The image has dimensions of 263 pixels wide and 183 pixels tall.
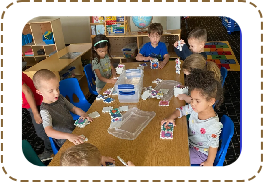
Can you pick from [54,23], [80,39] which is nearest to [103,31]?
[54,23]

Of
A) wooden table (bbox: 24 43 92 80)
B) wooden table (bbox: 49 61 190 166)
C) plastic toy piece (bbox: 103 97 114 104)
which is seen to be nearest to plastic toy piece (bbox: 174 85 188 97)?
wooden table (bbox: 49 61 190 166)

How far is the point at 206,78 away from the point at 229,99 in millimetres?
2481

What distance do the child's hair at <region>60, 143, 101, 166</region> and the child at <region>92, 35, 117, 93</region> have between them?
1.63 m

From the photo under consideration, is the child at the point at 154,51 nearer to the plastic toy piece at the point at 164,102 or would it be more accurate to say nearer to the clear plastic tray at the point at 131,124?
the plastic toy piece at the point at 164,102

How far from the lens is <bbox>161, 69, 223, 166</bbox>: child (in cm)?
159

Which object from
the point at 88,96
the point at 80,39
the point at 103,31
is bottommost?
the point at 88,96

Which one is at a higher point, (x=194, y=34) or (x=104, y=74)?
(x=194, y=34)

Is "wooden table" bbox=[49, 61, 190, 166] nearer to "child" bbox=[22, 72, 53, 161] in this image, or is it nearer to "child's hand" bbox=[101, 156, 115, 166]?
"child's hand" bbox=[101, 156, 115, 166]

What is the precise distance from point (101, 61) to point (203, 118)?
176 centimetres

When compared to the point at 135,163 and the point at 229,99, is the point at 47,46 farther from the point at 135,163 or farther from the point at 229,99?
the point at 135,163

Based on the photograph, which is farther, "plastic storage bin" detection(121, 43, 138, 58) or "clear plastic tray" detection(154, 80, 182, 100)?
"plastic storage bin" detection(121, 43, 138, 58)

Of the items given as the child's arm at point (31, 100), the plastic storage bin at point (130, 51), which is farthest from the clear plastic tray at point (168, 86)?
the plastic storage bin at point (130, 51)

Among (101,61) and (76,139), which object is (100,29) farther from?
(76,139)

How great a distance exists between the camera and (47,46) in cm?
477
